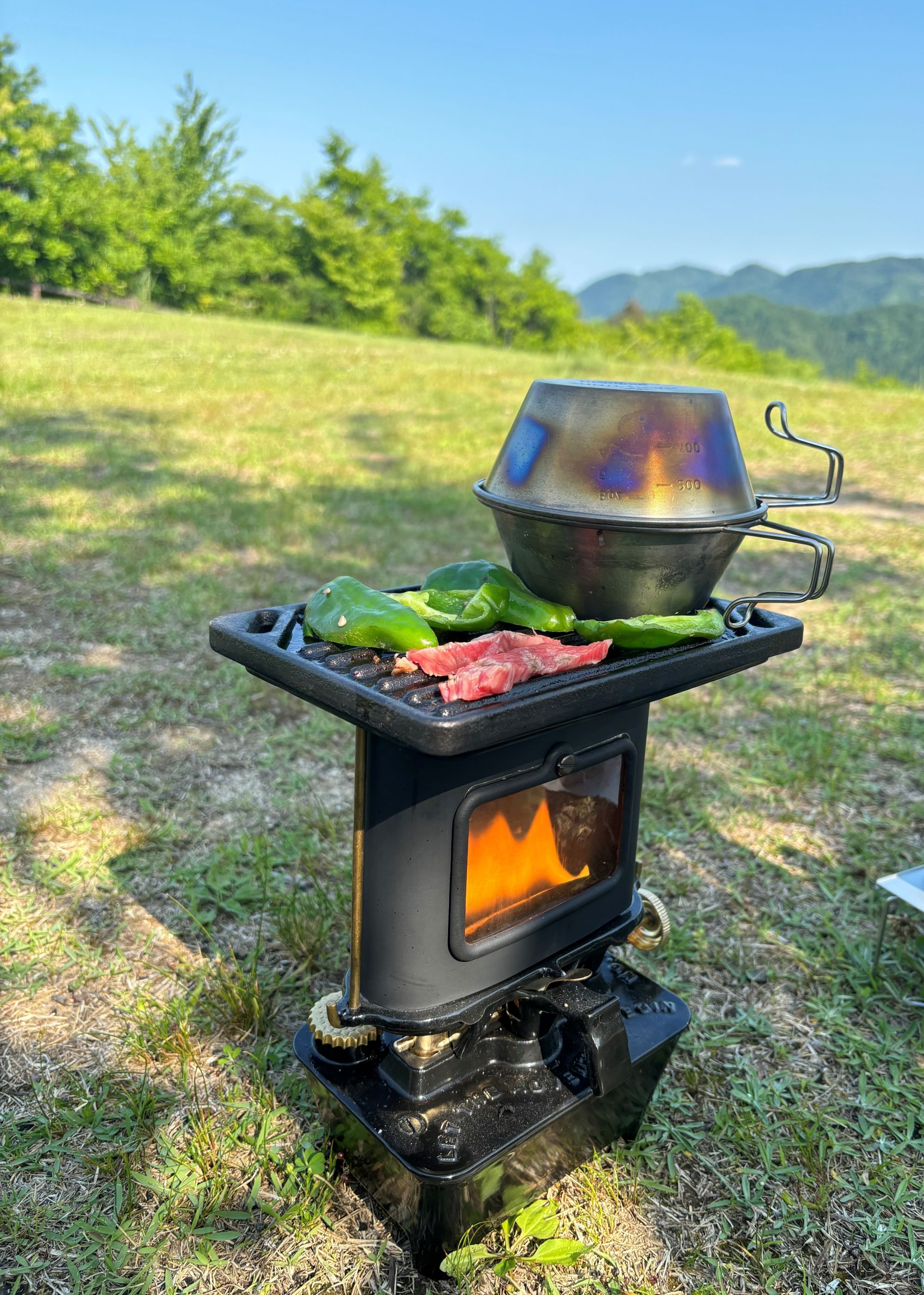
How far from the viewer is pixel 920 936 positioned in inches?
100

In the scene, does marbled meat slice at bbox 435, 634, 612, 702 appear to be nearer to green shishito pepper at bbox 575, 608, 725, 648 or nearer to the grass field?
green shishito pepper at bbox 575, 608, 725, 648

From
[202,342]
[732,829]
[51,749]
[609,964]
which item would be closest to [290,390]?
[202,342]

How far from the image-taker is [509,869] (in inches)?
62.7

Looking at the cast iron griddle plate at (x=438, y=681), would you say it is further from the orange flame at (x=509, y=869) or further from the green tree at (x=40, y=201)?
the green tree at (x=40, y=201)

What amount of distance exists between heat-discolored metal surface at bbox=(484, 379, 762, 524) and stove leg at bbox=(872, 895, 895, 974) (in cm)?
136

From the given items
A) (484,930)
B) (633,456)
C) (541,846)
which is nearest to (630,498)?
(633,456)

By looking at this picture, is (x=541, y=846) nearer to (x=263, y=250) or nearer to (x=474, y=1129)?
(x=474, y=1129)

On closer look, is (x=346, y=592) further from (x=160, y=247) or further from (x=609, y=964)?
(x=160, y=247)

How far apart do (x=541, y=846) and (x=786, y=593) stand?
2.20 ft

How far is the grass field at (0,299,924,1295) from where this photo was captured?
5.31ft

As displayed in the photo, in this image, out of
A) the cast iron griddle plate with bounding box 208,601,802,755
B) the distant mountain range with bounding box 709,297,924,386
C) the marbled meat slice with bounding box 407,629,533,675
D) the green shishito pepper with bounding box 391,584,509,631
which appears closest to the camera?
the cast iron griddle plate with bounding box 208,601,802,755

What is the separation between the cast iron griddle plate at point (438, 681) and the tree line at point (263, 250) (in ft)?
54.6

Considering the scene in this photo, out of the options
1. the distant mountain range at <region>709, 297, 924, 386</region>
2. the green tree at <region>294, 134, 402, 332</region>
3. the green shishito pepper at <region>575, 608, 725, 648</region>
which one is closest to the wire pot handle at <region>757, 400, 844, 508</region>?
the green shishito pepper at <region>575, 608, 725, 648</region>

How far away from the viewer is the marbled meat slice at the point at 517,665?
1243 millimetres
